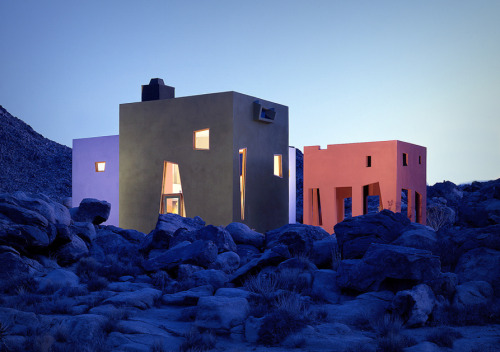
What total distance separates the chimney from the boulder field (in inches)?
502

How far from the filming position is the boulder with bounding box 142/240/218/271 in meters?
14.2

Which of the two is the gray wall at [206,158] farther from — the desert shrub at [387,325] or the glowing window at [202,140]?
the desert shrub at [387,325]

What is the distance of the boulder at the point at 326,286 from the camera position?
11516 mm

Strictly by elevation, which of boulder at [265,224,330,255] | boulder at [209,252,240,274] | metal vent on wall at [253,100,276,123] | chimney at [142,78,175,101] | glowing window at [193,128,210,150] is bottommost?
boulder at [209,252,240,274]

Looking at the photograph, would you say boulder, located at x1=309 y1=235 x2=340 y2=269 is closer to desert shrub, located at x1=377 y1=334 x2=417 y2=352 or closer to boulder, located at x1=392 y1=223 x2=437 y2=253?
boulder, located at x1=392 y1=223 x2=437 y2=253

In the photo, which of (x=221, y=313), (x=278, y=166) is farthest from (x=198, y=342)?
(x=278, y=166)

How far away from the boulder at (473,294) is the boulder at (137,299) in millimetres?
5736

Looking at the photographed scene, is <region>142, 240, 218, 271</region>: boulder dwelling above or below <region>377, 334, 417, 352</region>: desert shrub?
above

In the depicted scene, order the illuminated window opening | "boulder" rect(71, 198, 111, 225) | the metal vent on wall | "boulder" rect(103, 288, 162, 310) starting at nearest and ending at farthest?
1. "boulder" rect(103, 288, 162, 310)
2. "boulder" rect(71, 198, 111, 225)
3. the metal vent on wall
4. the illuminated window opening

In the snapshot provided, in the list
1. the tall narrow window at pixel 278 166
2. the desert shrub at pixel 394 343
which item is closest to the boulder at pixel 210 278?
the desert shrub at pixel 394 343

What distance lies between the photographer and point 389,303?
10578 mm

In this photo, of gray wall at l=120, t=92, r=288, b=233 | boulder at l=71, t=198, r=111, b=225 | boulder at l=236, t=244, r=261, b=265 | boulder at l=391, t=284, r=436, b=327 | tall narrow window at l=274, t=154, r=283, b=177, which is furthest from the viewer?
tall narrow window at l=274, t=154, r=283, b=177

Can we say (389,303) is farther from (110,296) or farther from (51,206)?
(51,206)

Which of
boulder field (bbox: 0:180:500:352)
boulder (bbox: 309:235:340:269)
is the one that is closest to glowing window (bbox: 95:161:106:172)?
boulder field (bbox: 0:180:500:352)
